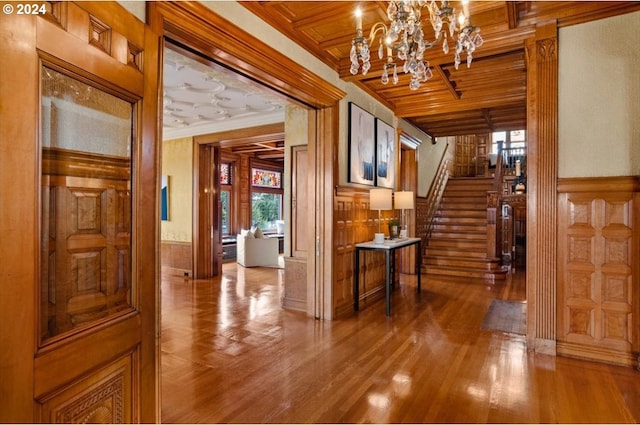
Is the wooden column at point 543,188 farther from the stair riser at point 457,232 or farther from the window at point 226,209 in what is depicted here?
the window at point 226,209

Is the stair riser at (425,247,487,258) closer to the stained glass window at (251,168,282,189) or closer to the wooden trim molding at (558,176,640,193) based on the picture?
the wooden trim molding at (558,176,640,193)

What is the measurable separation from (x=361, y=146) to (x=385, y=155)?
0.92 meters

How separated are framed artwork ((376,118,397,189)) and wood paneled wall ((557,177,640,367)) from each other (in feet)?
8.39

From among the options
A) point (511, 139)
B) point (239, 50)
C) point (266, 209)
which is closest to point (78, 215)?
point (239, 50)

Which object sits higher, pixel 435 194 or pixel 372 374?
pixel 435 194

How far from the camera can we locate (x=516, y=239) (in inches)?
339

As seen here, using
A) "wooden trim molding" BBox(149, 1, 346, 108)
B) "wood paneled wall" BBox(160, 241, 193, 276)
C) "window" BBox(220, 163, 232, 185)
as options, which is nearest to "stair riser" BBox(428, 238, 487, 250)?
"wooden trim molding" BBox(149, 1, 346, 108)

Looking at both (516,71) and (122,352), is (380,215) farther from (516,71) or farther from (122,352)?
(122,352)

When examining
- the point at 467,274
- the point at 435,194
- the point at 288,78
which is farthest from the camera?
the point at 435,194

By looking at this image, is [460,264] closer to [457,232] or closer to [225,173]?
[457,232]

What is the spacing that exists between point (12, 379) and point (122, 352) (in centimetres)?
46

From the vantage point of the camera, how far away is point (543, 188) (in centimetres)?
325

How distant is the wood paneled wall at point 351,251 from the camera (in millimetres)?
4289

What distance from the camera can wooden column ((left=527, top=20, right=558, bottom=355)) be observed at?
3.22 meters
